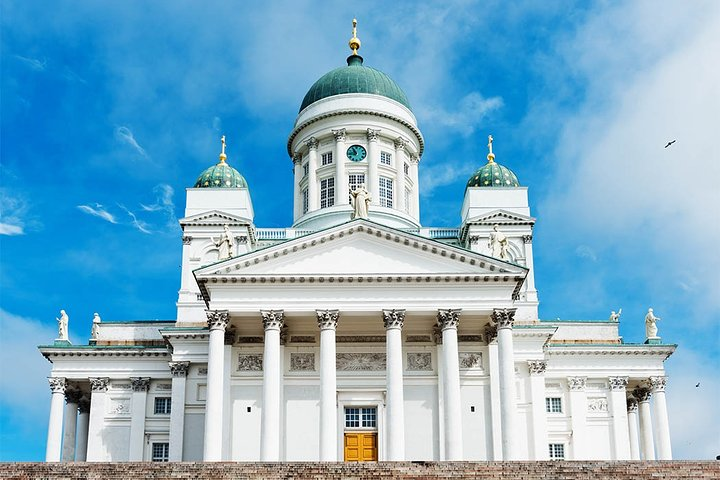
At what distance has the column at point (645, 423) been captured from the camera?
51.2m

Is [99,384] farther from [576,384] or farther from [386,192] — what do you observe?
[576,384]

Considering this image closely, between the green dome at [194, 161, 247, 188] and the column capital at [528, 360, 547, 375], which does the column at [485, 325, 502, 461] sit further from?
the green dome at [194, 161, 247, 188]

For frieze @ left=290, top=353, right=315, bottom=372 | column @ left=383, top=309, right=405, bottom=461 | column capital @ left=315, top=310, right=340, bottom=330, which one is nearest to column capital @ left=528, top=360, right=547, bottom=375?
column @ left=383, top=309, right=405, bottom=461

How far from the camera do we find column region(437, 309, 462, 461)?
37.7 metres

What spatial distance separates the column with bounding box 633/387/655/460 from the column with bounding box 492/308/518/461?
51.5ft

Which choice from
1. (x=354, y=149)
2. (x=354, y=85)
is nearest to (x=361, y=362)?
(x=354, y=149)

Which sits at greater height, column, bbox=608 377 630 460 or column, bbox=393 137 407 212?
column, bbox=393 137 407 212

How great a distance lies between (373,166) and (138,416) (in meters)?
19.3

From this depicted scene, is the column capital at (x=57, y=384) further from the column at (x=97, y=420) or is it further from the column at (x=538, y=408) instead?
the column at (x=538, y=408)

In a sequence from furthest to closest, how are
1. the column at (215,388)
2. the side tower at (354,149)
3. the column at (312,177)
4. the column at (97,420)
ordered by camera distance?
the column at (312,177) < the side tower at (354,149) < the column at (97,420) < the column at (215,388)

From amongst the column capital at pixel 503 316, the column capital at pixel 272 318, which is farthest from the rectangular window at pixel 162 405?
the column capital at pixel 503 316

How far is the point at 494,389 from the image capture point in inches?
1620

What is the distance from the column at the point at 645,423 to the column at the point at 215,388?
24506mm

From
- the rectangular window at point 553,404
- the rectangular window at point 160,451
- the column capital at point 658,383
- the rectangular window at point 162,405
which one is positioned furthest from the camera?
the column capital at point 658,383
